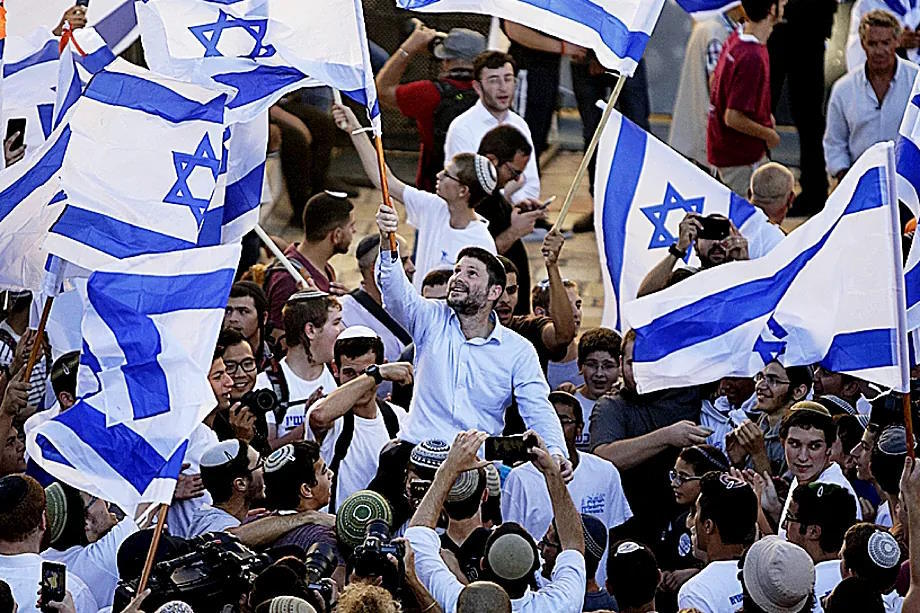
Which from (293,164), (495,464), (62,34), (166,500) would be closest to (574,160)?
(293,164)

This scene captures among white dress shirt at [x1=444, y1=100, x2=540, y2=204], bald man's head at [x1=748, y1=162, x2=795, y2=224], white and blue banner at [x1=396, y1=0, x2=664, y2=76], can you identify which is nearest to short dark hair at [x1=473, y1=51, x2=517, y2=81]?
white dress shirt at [x1=444, y1=100, x2=540, y2=204]

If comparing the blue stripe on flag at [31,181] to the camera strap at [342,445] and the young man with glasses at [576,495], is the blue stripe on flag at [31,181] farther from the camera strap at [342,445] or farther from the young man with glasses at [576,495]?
the young man with glasses at [576,495]

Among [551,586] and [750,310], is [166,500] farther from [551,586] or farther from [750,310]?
[750,310]

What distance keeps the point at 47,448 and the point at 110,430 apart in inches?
11.0

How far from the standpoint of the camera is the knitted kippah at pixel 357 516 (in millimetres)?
7281

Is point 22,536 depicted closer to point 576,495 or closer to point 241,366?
point 241,366

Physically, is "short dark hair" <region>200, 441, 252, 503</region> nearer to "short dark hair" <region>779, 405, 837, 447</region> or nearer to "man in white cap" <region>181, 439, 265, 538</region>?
"man in white cap" <region>181, 439, 265, 538</region>

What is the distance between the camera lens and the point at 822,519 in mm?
7570

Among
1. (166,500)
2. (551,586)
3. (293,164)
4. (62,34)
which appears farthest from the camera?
(293,164)

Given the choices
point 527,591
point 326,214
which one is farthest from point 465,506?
point 326,214

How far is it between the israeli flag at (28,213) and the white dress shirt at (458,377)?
1.65 metres

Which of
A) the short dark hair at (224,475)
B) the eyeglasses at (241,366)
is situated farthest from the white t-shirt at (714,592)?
the eyeglasses at (241,366)

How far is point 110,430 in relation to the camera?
7.91 metres

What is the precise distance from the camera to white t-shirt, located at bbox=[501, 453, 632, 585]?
850 cm
